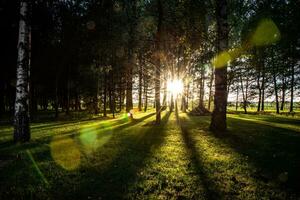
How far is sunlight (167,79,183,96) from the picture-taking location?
143ft

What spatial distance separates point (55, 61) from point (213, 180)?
26047 millimetres

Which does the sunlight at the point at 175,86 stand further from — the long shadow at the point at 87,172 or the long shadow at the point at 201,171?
the long shadow at the point at 87,172

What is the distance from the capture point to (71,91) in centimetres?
4169

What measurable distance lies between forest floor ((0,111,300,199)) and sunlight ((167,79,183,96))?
31.8m

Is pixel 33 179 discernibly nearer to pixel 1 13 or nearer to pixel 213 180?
pixel 213 180

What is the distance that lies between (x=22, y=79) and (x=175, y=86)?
3460cm

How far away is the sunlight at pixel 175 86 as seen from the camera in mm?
43453

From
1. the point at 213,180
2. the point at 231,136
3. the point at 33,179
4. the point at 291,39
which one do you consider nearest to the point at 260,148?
the point at 231,136

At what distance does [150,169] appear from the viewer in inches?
302

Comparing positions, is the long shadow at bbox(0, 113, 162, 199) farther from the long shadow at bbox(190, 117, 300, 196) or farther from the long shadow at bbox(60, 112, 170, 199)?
the long shadow at bbox(190, 117, 300, 196)

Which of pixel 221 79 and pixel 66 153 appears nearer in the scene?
pixel 66 153

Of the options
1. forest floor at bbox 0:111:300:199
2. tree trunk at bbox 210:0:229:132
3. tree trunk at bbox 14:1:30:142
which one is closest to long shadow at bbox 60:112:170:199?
forest floor at bbox 0:111:300:199

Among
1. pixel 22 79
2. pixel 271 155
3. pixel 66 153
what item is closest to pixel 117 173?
pixel 66 153

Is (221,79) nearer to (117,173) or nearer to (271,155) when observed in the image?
(271,155)
